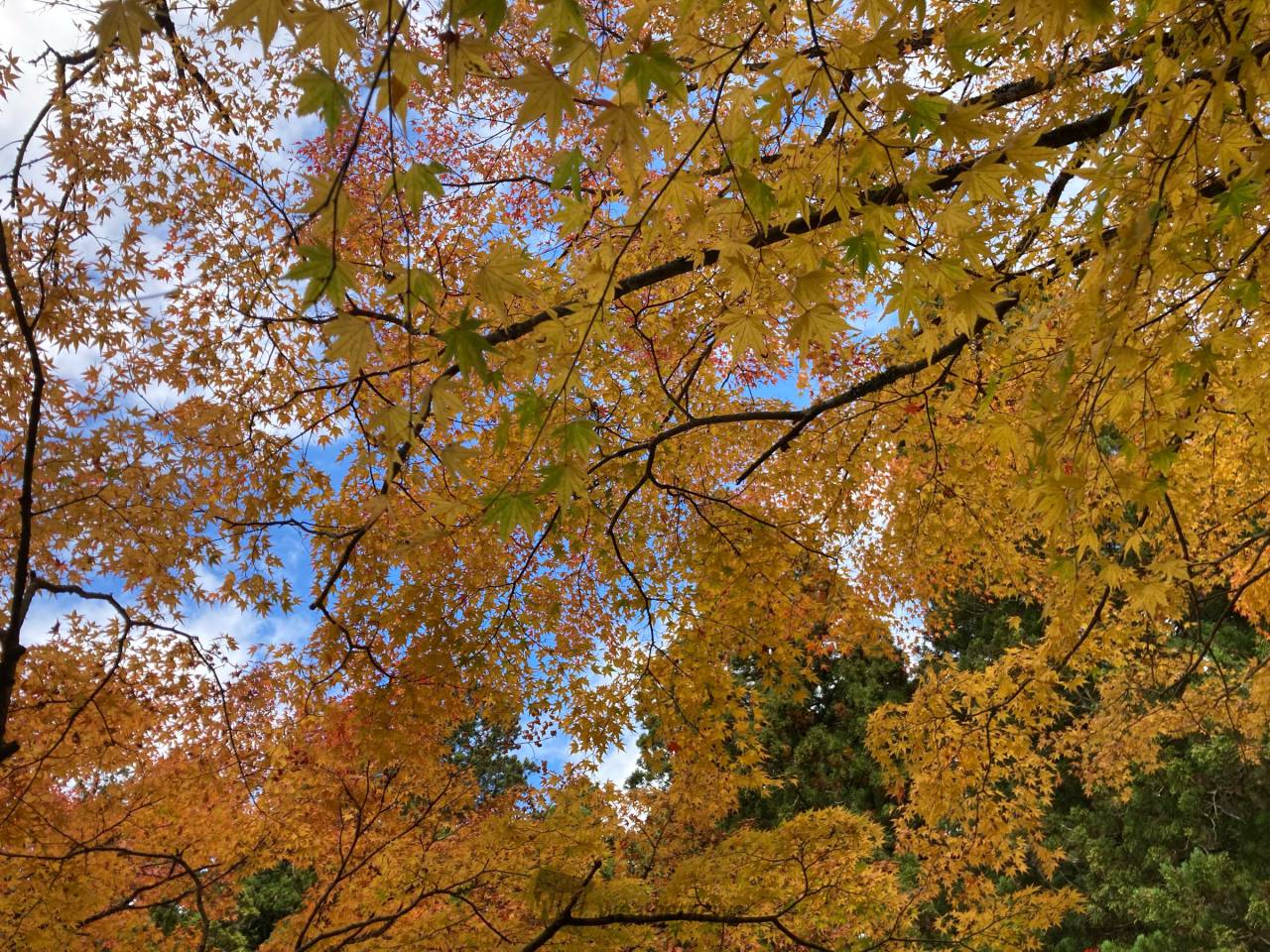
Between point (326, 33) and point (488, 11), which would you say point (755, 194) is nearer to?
point (488, 11)

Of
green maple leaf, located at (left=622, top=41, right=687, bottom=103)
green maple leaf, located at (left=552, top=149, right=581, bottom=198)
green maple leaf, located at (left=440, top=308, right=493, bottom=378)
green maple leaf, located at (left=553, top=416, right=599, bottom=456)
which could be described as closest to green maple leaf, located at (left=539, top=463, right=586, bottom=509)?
green maple leaf, located at (left=553, top=416, right=599, bottom=456)

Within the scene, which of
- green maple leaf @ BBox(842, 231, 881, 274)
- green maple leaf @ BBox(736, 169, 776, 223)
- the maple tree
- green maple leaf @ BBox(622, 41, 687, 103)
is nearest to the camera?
green maple leaf @ BBox(622, 41, 687, 103)

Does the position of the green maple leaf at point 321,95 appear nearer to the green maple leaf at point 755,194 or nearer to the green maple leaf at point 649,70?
the green maple leaf at point 649,70

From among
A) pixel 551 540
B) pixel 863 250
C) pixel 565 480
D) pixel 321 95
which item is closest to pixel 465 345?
pixel 565 480

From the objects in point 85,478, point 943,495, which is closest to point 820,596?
point 943,495

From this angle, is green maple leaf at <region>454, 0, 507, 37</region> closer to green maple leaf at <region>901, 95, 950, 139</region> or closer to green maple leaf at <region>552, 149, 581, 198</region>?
green maple leaf at <region>552, 149, 581, 198</region>

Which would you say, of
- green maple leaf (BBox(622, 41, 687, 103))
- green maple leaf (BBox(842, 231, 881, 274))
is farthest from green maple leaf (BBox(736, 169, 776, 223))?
green maple leaf (BBox(622, 41, 687, 103))

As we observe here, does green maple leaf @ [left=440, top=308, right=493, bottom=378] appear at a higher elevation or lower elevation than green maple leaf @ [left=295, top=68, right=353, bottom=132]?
lower

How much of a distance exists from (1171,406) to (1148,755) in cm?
775

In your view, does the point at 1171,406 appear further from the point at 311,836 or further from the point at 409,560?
the point at 311,836

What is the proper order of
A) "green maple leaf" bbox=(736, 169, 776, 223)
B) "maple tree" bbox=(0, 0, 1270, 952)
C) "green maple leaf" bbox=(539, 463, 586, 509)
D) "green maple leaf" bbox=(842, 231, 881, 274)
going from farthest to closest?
"maple tree" bbox=(0, 0, 1270, 952) < "green maple leaf" bbox=(842, 231, 881, 274) < "green maple leaf" bbox=(736, 169, 776, 223) < "green maple leaf" bbox=(539, 463, 586, 509)

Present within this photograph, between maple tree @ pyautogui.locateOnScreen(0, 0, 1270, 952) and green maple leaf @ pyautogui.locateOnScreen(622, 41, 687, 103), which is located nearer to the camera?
green maple leaf @ pyautogui.locateOnScreen(622, 41, 687, 103)

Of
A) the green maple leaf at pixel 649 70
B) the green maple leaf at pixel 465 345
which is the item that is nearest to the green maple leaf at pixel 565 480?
the green maple leaf at pixel 465 345

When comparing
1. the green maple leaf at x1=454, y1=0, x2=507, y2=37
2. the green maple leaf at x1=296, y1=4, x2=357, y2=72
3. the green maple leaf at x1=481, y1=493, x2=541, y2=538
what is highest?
the green maple leaf at x1=296, y1=4, x2=357, y2=72
